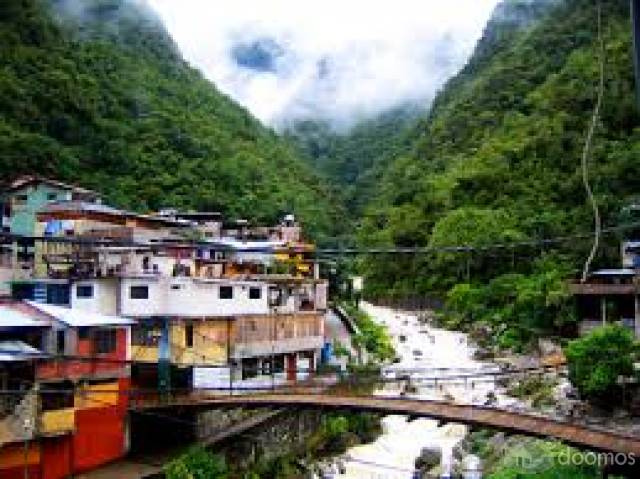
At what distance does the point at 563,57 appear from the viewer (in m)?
44.2

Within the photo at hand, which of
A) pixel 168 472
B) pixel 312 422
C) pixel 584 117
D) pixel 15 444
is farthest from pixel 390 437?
pixel 584 117

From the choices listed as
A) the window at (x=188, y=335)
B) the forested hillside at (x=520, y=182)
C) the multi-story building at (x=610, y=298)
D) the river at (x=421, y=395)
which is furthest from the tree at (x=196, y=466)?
the forested hillside at (x=520, y=182)

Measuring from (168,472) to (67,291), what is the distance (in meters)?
5.60

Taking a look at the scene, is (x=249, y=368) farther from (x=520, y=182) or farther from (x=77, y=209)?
(x=520, y=182)

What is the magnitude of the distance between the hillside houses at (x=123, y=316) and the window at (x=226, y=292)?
2 cm

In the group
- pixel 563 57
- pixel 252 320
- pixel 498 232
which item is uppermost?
pixel 563 57

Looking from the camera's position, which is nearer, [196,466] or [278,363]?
[196,466]

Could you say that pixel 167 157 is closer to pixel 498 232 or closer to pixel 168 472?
pixel 498 232

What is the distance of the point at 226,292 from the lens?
19.1 m

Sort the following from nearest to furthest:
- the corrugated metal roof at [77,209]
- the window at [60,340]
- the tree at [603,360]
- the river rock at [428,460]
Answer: the window at [60,340] → the tree at [603,360] → the river rock at [428,460] → the corrugated metal roof at [77,209]

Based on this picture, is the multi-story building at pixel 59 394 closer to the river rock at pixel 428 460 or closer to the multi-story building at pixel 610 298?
the river rock at pixel 428 460

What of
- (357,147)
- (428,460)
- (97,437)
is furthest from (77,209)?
(357,147)

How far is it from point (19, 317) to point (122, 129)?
74.6ft

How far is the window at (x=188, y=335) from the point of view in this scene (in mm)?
17503
